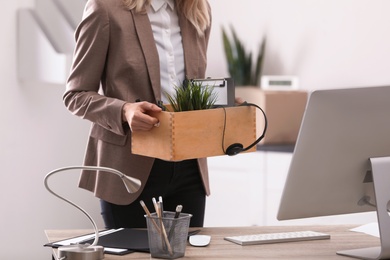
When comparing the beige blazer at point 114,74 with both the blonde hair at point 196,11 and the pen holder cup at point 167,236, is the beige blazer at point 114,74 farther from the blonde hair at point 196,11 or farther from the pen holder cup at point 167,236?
the pen holder cup at point 167,236

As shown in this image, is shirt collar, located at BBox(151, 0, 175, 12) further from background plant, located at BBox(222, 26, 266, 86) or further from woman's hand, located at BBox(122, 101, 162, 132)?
background plant, located at BBox(222, 26, 266, 86)

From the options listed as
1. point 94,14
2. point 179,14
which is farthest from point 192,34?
point 94,14

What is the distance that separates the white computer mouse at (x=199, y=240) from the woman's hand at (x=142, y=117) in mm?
311

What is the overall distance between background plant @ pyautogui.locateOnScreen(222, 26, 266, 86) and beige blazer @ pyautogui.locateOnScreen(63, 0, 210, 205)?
7.65 feet

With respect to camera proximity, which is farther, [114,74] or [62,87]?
[62,87]

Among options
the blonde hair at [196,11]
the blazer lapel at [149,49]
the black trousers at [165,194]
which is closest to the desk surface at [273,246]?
the black trousers at [165,194]

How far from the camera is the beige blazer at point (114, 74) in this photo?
2.07 meters

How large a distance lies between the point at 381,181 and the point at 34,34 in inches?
90.0

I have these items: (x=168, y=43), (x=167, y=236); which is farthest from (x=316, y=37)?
(x=167, y=236)

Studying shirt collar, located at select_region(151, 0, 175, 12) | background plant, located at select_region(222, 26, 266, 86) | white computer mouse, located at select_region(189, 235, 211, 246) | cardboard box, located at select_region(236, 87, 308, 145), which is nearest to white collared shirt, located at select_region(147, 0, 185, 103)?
shirt collar, located at select_region(151, 0, 175, 12)

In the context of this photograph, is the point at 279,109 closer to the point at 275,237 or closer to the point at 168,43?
the point at 168,43

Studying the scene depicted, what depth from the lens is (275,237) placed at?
73.8 inches

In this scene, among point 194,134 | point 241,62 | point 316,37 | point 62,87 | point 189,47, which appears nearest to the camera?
point 194,134

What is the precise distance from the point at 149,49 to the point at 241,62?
2.36m
